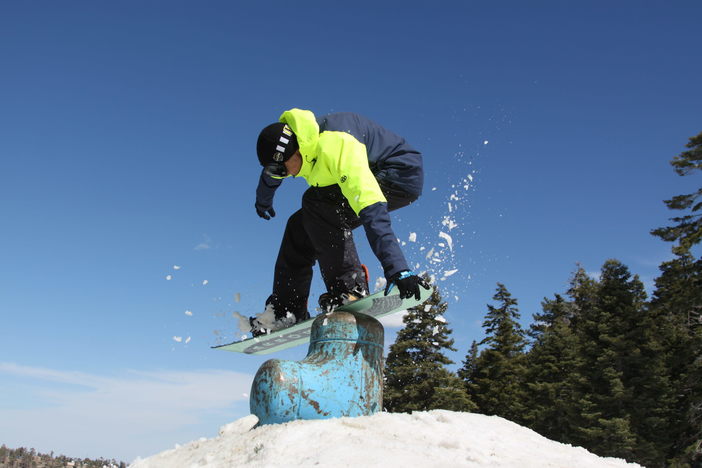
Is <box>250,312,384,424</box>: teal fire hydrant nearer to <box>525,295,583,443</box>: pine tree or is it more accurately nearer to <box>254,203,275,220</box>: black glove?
<box>254,203,275,220</box>: black glove

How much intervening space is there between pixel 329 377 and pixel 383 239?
3.62 feet

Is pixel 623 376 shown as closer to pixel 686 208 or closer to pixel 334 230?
pixel 686 208

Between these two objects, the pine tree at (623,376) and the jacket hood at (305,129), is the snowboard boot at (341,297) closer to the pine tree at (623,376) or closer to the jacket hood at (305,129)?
the jacket hood at (305,129)

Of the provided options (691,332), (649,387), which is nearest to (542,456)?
(649,387)

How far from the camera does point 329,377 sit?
4.07 meters

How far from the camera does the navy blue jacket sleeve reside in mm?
3984

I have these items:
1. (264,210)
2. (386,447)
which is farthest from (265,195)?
(386,447)

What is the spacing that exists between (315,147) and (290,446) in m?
2.45

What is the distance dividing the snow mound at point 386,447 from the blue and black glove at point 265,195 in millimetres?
2454

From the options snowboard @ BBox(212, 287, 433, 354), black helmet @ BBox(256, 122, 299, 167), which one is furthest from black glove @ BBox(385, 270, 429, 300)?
black helmet @ BBox(256, 122, 299, 167)

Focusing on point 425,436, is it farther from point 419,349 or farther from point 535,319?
point 535,319

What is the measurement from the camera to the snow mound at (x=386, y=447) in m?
2.84

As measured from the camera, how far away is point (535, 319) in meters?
43.2

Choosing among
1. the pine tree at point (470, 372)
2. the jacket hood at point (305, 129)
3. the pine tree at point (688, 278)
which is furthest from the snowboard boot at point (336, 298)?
the pine tree at point (470, 372)
